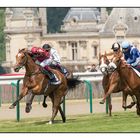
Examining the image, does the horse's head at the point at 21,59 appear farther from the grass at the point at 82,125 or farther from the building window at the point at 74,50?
the building window at the point at 74,50

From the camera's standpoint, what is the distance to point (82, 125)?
41.1ft

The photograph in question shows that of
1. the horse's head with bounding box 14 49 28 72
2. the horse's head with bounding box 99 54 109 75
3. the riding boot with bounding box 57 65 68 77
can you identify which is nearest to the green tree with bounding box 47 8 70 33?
the horse's head with bounding box 99 54 109 75

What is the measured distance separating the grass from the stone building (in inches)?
1331

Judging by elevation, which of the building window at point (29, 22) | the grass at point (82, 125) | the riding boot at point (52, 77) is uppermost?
the building window at point (29, 22)

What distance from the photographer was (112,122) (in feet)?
42.4

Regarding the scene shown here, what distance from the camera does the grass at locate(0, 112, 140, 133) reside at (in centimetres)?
1191

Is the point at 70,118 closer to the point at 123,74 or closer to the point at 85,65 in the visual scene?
the point at 123,74

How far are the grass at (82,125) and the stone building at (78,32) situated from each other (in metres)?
33.8

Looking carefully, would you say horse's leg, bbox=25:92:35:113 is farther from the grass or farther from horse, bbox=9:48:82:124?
the grass

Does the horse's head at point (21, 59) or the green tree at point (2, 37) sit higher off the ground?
the green tree at point (2, 37)

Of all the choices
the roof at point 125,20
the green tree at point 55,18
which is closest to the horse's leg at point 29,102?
the roof at point 125,20

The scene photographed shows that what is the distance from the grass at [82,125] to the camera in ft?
39.1
